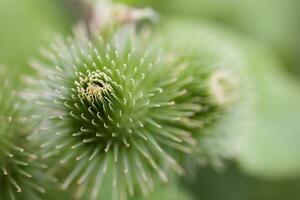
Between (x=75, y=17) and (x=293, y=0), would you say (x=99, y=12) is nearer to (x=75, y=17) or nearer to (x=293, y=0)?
(x=75, y=17)

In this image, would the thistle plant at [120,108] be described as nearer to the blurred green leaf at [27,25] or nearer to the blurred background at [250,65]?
the blurred background at [250,65]

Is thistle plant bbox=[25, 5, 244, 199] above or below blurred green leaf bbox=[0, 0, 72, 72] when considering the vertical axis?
below

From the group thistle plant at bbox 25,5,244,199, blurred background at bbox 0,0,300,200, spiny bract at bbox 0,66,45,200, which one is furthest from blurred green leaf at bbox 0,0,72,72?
spiny bract at bbox 0,66,45,200

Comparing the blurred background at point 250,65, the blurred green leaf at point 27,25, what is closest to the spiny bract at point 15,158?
the blurred background at point 250,65

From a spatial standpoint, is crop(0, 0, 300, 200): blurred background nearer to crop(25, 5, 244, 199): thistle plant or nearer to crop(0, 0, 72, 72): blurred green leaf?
crop(0, 0, 72, 72): blurred green leaf

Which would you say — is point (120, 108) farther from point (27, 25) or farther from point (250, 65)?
point (250, 65)

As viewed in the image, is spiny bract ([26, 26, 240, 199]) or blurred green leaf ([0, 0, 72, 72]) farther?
blurred green leaf ([0, 0, 72, 72])
